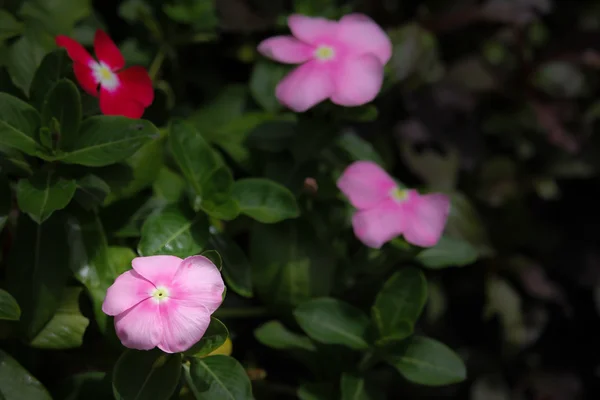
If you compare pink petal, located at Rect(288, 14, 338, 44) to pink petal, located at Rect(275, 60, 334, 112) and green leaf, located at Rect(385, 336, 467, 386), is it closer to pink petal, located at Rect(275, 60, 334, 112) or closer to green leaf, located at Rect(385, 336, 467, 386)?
pink petal, located at Rect(275, 60, 334, 112)

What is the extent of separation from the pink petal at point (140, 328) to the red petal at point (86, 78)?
282 mm

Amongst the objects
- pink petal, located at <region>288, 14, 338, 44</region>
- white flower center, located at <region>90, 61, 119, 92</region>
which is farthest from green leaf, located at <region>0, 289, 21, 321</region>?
pink petal, located at <region>288, 14, 338, 44</region>

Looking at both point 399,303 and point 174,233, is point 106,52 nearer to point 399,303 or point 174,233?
point 174,233

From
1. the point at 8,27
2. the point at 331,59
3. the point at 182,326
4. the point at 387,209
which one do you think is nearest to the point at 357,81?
the point at 331,59

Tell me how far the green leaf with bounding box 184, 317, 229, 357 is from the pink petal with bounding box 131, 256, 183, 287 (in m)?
0.07

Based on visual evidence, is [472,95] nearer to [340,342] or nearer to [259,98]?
[259,98]

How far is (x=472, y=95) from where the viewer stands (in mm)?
1261

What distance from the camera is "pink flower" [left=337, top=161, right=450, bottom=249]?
0.80 m

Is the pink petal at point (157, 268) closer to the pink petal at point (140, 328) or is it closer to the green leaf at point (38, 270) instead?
the pink petal at point (140, 328)

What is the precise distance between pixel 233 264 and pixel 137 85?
0.25 meters

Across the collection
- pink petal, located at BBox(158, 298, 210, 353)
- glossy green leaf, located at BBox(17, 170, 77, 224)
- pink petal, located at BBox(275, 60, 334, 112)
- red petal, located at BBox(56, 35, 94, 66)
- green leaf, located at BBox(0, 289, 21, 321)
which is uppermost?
red petal, located at BBox(56, 35, 94, 66)

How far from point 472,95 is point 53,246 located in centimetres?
84

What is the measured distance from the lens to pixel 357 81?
2.66 feet

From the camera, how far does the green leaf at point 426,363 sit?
78 cm
